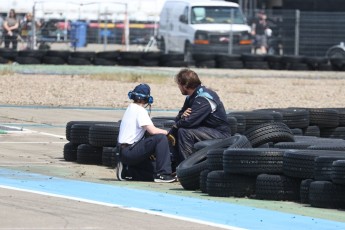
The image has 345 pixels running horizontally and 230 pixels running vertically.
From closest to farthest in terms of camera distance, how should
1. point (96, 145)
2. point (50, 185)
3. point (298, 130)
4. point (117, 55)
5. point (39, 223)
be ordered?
point (39, 223)
point (50, 185)
point (96, 145)
point (298, 130)
point (117, 55)

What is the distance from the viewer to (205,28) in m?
37.9

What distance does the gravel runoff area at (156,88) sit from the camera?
77.2 ft

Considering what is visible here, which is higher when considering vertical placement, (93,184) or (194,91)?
(194,91)

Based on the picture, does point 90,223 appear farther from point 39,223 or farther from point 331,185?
point 331,185

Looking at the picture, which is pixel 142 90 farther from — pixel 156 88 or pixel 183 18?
pixel 183 18

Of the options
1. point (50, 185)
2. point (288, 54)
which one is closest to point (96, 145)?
point (50, 185)

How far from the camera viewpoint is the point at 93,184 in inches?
458

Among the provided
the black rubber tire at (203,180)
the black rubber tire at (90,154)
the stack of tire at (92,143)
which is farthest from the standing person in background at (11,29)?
the black rubber tire at (203,180)

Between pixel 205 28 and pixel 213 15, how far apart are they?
46.2 inches

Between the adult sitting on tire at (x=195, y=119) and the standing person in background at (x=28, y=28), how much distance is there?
26501 mm

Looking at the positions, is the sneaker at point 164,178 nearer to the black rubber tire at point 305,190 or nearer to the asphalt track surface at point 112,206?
the asphalt track surface at point 112,206

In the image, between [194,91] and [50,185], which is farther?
[194,91]

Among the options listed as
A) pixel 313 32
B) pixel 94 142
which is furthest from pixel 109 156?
pixel 313 32

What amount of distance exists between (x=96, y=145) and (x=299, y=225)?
5229mm
